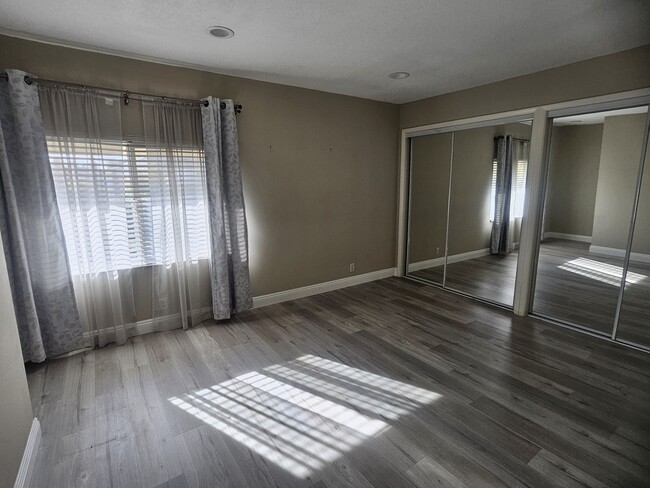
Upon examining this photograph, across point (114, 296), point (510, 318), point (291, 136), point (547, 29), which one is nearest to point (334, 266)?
point (291, 136)

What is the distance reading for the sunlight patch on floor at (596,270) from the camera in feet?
10.9

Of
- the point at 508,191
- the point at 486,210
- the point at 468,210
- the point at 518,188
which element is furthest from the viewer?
the point at 468,210

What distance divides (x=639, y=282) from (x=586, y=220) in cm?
79

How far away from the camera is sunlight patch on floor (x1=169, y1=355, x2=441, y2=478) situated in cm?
188

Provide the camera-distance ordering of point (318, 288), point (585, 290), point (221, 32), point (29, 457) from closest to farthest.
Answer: point (29, 457) < point (221, 32) < point (585, 290) < point (318, 288)

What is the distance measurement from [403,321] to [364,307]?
22.5 inches

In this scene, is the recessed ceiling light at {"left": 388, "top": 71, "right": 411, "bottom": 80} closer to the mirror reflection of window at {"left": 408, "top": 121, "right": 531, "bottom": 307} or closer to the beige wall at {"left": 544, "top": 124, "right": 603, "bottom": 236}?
the mirror reflection of window at {"left": 408, "top": 121, "right": 531, "bottom": 307}

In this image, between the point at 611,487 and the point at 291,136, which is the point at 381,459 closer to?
the point at 611,487

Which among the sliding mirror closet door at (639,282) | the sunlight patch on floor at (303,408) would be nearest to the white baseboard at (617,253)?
the sliding mirror closet door at (639,282)

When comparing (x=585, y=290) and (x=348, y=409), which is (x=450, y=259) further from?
(x=348, y=409)

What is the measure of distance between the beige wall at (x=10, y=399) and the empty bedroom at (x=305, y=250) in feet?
0.07

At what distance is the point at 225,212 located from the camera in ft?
11.3

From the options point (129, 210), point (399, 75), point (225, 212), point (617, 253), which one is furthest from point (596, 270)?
point (129, 210)

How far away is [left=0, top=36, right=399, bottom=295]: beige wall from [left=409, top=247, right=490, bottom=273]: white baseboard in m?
0.42
